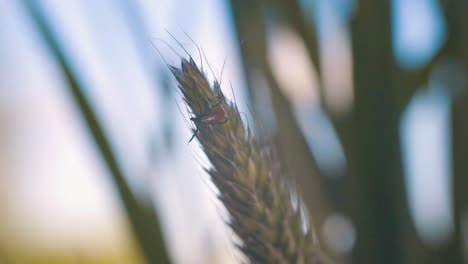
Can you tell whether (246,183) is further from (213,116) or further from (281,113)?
(281,113)

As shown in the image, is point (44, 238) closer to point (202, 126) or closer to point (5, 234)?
point (5, 234)

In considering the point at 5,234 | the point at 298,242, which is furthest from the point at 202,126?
the point at 5,234

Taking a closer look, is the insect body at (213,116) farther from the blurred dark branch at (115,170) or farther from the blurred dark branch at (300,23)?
the blurred dark branch at (300,23)

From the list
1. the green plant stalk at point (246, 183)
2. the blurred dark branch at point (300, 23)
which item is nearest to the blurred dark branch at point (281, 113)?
the blurred dark branch at point (300, 23)

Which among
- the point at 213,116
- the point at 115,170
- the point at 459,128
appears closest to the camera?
Result: the point at 213,116

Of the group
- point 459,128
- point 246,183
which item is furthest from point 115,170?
point 459,128

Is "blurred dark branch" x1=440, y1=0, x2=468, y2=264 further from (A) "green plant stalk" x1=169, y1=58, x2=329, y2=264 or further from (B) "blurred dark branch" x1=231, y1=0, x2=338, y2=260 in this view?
(A) "green plant stalk" x1=169, y1=58, x2=329, y2=264
